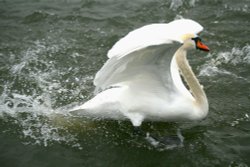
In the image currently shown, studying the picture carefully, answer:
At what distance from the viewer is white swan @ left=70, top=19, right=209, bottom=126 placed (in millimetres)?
4715

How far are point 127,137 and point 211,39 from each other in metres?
3.29

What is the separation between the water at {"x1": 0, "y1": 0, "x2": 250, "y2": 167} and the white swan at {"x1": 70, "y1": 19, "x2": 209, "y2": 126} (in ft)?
1.06

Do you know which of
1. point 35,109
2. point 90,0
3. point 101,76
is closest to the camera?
point 101,76

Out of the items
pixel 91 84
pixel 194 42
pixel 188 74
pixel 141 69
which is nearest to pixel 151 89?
pixel 141 69

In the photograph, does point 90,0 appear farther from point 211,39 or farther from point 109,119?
point 109,119

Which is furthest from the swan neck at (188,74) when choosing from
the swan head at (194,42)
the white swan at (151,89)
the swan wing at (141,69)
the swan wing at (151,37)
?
the swan wing at (151,37)

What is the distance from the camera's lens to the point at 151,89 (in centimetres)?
523

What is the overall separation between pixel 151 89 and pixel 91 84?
5.44 feet

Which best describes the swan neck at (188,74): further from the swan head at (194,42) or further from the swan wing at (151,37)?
the swan wing at (151,37)

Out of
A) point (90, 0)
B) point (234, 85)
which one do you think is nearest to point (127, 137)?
point (234, 85)

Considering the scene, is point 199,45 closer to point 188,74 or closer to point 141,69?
point 188,74

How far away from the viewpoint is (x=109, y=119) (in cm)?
557

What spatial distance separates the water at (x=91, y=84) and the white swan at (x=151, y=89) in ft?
1.06

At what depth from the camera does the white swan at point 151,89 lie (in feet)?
15.5
